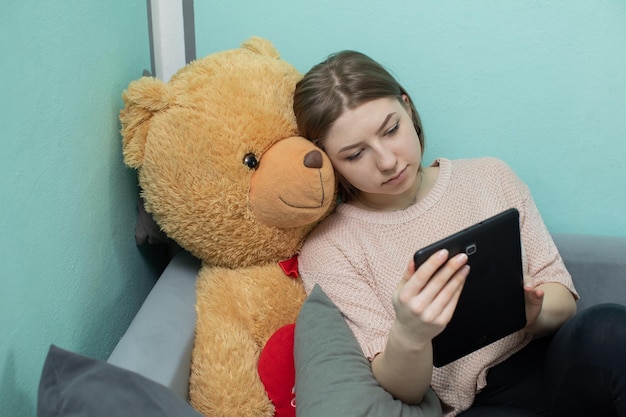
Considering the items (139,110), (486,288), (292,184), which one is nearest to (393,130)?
(292,184)

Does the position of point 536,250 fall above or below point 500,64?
below

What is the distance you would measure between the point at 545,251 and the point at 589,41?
16.3 inches

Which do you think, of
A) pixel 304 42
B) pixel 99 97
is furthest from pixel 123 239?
pixel 304 42

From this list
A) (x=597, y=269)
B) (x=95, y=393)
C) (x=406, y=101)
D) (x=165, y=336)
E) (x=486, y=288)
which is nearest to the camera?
(x=95, y=393)

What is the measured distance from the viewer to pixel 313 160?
3.18 feet

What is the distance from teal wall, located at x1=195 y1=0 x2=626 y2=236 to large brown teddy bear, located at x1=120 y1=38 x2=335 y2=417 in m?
0.19

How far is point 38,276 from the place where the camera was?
0.82 m

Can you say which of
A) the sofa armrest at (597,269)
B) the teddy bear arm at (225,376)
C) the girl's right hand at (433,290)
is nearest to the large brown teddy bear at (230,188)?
the teddy bear arm at (225,376)

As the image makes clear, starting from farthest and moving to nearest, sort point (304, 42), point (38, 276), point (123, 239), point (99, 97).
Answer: point (304, 42)
point (123, 239)
point (99, 97)
point (38, 276)

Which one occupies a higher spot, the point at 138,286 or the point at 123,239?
the point at 123,239

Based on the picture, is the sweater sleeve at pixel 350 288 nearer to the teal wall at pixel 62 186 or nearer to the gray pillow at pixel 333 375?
the gray pillow at pixel 333 375

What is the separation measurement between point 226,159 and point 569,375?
59 centimetres

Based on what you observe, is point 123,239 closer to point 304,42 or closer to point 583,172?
point 304,42

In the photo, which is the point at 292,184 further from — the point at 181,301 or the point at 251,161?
the point at 181,301
